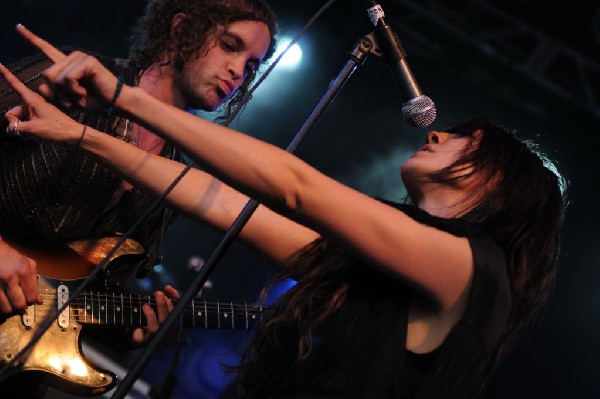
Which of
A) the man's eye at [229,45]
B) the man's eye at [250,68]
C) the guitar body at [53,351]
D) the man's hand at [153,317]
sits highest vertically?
the man's eye at [229,45]

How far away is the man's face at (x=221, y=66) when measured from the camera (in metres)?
2.99

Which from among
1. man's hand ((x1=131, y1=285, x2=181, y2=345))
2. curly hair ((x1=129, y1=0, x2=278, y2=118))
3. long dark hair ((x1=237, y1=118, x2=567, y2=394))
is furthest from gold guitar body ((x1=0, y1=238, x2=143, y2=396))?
curly hair ((x1=129, y1=0, x2=278, y2=118))

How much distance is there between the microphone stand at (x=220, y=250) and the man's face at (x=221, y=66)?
117cm

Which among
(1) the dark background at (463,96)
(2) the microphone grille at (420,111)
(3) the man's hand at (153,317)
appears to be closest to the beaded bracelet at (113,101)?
(2) the microphone grille at (420,111)

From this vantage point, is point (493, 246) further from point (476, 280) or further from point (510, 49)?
point (510, 49)

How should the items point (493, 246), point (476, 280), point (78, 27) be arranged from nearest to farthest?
1. point (476, 280)
2. point (493, 246)
3. point (78, 27)

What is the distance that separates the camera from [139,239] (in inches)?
111

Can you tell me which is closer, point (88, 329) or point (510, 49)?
point (88, 329)

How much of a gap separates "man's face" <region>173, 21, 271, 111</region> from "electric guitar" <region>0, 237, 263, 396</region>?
0.69 metres

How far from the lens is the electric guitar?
2.28 metres

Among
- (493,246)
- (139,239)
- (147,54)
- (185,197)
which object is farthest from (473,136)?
(147,54)

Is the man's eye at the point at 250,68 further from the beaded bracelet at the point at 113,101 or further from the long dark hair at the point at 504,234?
the beaded bracelet at the point at 113,101

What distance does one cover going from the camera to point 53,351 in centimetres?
234

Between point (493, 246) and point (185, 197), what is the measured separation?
914 mm
